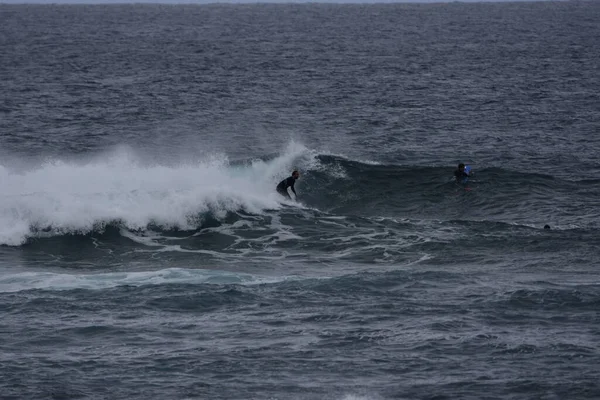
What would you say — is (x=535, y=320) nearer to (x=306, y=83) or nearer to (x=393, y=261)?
(x=393, y=261)

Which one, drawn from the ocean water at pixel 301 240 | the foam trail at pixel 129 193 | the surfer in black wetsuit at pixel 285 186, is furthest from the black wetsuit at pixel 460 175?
the foam trail at pixel 129 193

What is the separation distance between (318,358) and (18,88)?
50.4 m

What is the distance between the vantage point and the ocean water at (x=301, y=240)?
740 inches

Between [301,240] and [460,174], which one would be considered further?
[460,174]

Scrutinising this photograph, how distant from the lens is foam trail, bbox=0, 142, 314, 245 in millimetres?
30609

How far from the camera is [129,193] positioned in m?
32.7

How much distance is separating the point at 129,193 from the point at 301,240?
22.1ft

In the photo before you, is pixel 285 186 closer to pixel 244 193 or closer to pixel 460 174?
pixel 244 193

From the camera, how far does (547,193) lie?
35469mm

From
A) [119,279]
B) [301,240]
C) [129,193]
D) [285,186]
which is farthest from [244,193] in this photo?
[119,279]

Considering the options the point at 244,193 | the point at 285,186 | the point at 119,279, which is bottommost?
the point at 119,279

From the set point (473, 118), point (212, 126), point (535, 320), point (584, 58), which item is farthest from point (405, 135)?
point (584, 58)

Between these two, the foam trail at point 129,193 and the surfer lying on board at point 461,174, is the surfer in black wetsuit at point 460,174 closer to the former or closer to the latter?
the surfer lying on board at point 461,174

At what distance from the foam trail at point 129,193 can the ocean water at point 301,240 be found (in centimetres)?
10
